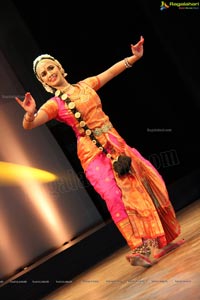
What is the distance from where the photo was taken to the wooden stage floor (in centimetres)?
275

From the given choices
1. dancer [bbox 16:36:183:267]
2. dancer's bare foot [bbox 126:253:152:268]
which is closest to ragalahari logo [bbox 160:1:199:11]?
dancer [bbox 16:36:183:267]

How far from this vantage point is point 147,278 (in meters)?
3.29

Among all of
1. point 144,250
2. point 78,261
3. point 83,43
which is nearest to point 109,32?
point 83,43

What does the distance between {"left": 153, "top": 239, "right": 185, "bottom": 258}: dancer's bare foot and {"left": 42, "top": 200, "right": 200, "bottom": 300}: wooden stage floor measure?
0.07 meters

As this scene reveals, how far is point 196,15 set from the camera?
5480 millimetres

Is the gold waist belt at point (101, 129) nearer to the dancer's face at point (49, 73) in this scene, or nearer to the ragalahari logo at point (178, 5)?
the dancer's face at point (49, 73)

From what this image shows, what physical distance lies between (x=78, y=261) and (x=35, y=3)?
2.15m

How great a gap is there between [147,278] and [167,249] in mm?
515

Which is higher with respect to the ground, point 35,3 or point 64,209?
point 35,3

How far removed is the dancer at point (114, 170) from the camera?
146 inches

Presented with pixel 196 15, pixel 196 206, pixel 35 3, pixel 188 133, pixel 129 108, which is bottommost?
pixel 196 206

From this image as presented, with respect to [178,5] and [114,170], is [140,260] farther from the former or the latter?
[178,5]

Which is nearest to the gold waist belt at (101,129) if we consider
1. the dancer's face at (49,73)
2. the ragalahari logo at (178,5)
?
the dancer's face at (49,73)

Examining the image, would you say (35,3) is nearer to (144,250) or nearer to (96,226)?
(96,226)
